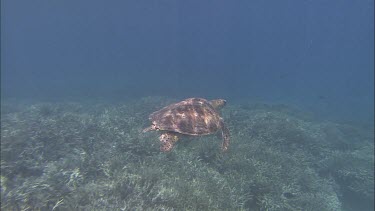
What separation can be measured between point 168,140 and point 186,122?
32.9 inches

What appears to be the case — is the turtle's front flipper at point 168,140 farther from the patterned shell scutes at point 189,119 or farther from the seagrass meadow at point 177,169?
the seagrass meadow at point 177,169

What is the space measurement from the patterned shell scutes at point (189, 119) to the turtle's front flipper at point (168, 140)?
214 mm

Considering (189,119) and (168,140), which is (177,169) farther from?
(168,140)

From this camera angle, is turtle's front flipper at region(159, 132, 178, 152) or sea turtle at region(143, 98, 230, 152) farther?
sea turtle at region(143, 98, 230, 152)

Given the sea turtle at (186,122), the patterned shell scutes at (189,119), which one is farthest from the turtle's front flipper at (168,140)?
the patterned shell scutes at (189,119)

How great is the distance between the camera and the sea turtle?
8578mm

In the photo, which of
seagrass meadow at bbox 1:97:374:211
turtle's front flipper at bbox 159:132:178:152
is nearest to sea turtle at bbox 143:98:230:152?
turtle's front flipper at bbox 159:132:178:152

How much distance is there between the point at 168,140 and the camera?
8.47m

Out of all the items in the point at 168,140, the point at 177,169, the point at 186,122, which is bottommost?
the point at 177,169

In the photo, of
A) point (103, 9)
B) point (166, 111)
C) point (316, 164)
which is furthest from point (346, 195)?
point (103, 9)

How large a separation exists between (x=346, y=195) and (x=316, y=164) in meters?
2.69

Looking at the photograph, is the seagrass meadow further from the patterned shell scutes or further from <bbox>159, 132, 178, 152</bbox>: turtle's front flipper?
the patterned shell scutes

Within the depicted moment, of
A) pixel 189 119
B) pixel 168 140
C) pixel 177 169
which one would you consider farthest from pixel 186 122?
pixel 177 169

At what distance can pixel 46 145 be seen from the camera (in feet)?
46.6
